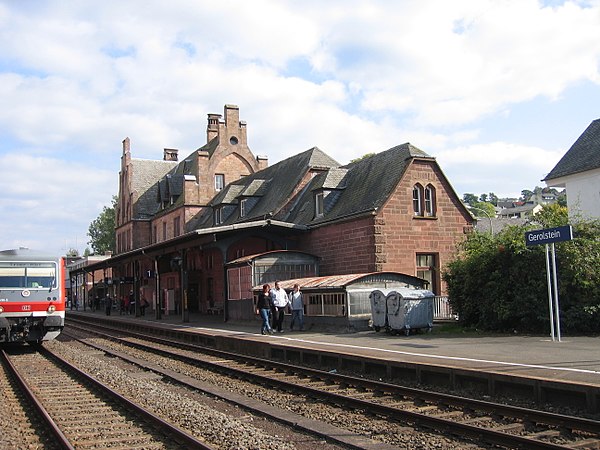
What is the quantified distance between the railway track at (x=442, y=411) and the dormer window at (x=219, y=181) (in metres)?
36.9

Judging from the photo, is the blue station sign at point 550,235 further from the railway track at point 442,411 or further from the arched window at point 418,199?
the arched window at point 418,199

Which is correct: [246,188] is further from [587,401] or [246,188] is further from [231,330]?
[587,401]

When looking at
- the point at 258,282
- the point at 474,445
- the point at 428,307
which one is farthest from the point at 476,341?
the point at 258,282

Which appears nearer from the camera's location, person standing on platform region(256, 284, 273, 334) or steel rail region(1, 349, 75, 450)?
steel rail region(1, 349, 75, 450)

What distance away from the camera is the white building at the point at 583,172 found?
35531mm

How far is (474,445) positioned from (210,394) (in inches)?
208

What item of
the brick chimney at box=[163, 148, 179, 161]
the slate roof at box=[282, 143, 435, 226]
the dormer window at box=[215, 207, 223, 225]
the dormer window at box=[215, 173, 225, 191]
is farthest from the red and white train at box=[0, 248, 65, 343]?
the brick chimney at box=[163, 148, 179, 161]

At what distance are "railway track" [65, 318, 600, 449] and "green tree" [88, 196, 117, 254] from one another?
89674 millimetres

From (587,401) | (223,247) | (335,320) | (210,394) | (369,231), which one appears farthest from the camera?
(223,247)

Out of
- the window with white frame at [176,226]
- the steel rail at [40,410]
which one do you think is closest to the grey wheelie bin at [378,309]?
the steel rail at [40,410]

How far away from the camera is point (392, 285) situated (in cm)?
2138

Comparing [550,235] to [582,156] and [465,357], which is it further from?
[582,156]

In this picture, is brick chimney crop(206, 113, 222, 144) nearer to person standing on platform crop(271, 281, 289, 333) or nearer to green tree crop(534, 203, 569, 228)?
person standing on platform crop(271, 281, 289, 333)

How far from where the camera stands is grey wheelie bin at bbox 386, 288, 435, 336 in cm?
1769
